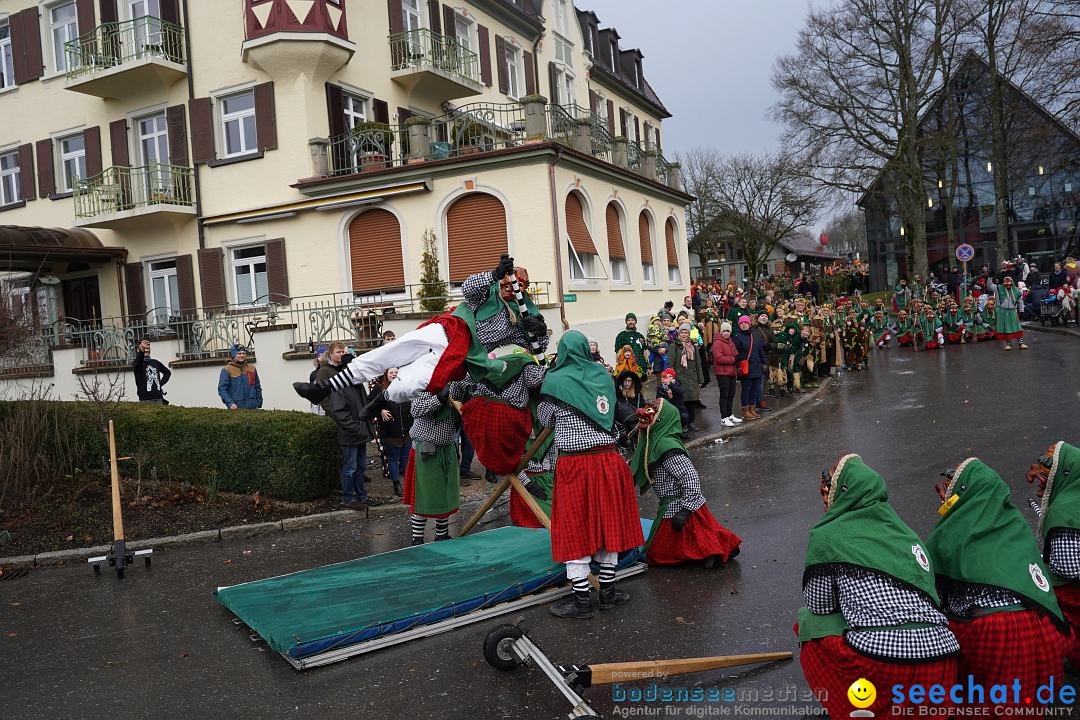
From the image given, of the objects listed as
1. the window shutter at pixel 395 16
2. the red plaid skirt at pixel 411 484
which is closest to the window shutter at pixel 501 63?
the window shutter at pixel 395 16

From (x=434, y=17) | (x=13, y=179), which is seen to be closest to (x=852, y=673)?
(x=434, y=17)

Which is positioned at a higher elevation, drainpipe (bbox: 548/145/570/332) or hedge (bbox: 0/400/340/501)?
drainpipe (bbox: 548/145/570/332)

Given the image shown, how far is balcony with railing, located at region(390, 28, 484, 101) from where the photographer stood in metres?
22.4

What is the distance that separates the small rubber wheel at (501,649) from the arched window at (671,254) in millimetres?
23964

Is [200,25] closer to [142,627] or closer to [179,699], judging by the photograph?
[142,627]

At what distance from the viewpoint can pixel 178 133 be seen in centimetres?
2172

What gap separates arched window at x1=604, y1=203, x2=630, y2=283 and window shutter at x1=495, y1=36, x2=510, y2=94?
627 cm

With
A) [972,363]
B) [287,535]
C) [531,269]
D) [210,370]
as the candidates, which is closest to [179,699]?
[287,535]

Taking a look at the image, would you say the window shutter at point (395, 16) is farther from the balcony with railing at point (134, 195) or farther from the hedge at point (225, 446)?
the hedge at point (225, 446)

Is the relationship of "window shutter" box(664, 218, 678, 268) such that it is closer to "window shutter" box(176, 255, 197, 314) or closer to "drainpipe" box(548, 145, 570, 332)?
"drainpipe" box(548, 145, 570, 332)

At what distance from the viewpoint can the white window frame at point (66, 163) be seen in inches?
940

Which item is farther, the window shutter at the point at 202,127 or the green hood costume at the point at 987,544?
the window shutter at the point at 202,127

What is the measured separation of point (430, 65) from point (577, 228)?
6145 millimetres

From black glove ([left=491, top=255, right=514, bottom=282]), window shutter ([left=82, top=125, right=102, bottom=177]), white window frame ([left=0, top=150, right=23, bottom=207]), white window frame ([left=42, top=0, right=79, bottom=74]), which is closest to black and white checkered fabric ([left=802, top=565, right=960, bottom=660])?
black glove ([left=491, top=255, right=514, bottom=282])
